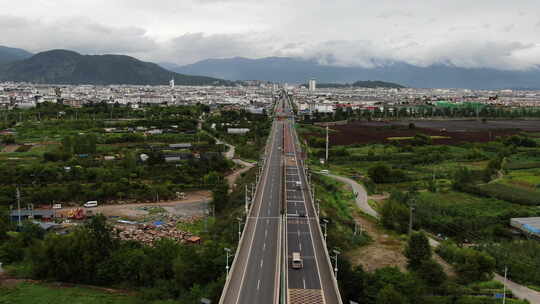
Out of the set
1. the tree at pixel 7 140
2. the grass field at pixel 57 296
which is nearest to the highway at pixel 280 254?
the grass field at pixel 57 296

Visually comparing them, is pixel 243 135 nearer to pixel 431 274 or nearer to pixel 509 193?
pixel 509 193

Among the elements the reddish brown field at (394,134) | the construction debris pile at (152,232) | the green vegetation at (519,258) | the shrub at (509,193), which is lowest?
the construction debris pile at (152,232)

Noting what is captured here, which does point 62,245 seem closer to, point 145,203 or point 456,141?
point 145,203

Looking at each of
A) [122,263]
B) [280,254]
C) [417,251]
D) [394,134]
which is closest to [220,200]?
[122,263]

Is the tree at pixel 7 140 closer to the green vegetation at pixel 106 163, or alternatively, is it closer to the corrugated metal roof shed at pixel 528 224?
the green vegetation at pixel 106 163

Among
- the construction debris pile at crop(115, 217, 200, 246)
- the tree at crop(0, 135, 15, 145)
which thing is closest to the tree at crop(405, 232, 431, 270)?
the construction debris pile at crop(115, 217, 200, 246)

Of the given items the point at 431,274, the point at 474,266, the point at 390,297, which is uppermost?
the point at 390,297

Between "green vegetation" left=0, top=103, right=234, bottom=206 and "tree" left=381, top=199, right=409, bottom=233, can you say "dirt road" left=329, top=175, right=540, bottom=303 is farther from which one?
"green vegetation" left=0, top=103, right=234, bottom=206
